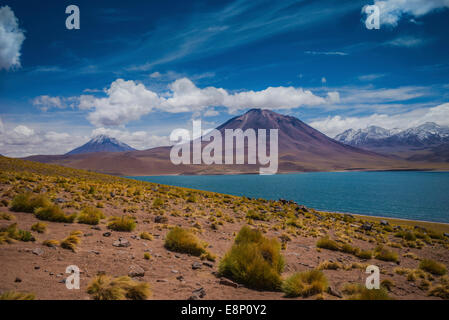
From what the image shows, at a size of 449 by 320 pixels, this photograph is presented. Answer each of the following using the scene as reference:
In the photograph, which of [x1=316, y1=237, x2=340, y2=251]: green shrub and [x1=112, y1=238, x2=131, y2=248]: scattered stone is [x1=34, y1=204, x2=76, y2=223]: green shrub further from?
[x1=316, y1=237, x2=340, y2=251]: green shrub

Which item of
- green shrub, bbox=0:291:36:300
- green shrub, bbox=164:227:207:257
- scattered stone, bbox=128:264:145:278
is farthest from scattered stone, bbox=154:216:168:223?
green shrub, bbox=0:291:36:300

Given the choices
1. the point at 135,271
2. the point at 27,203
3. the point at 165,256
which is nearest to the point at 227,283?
the point at 135,271

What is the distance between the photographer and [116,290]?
452 centimetres

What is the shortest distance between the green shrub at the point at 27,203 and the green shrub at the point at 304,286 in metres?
10.5

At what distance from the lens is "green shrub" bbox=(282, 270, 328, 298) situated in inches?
218

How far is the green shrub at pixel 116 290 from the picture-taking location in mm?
4465

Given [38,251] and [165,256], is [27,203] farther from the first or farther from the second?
[165,256]

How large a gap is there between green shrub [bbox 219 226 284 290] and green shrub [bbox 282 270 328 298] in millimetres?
422

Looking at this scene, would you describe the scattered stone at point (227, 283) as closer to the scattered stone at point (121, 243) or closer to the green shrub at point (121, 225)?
the scattered stone at point (121, 243)

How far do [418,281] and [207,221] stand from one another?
33.0 ft

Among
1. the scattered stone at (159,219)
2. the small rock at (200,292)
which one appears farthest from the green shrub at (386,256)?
the scattered stone at (159,219)

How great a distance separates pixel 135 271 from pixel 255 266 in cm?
322
